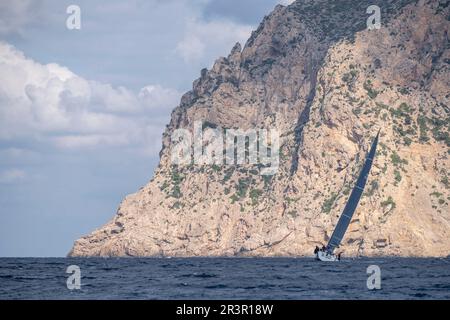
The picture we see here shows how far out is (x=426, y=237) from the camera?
7116 inches

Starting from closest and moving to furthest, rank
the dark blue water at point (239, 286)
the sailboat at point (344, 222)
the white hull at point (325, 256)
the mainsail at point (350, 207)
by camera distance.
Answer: the dark blue water at point (239, 286), the mainsail at point (350, 207), the sailboat at point (344, 222), the white hull at point (325, 256)

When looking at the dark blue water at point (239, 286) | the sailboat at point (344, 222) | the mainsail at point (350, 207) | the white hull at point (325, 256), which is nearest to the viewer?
the dark blue water at point (239, 286)

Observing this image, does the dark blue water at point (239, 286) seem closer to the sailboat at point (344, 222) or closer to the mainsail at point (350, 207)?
the mainsail at point (350, 207)

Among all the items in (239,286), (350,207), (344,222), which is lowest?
(239,286)

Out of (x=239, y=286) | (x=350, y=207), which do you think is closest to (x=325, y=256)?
(x=350, y=207)

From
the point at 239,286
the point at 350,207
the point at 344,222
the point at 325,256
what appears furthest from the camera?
the point at 350,207

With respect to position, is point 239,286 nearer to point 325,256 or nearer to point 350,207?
point 325,256

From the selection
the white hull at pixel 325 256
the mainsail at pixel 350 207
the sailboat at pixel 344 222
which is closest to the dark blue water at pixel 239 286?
the mainsail at pixel 350 207

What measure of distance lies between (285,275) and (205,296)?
3341 cm

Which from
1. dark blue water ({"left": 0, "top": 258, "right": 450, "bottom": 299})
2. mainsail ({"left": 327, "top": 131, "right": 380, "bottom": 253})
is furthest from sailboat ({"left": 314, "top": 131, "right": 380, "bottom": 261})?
dark blue water ({"left": 0, "top": 258, "right": 450, "bottom": 299})

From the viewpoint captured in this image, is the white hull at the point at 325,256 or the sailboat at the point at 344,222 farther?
the white hull at the point at 325,256

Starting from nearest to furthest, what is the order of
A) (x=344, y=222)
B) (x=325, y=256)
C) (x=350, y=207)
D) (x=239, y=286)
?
1. (x=239, y=286)
2. (x=344, y=222)
3. (x=325, y=256)
4. (x=350, y=207)
